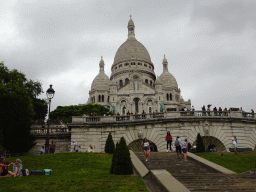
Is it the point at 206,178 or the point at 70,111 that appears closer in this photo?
the point at 206,178

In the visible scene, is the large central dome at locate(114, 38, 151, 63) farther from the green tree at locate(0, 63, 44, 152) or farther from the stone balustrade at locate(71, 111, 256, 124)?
the green tree at locate(0, 63, 44, 152)

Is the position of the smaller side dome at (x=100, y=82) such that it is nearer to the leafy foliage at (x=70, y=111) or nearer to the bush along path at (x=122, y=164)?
the leafy foliage at (x=70, y=111)

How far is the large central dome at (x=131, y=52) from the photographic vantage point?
106812mm

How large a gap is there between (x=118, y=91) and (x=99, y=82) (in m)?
10.9

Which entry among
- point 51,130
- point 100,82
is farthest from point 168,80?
point 51,130

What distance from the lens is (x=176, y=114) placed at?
2753 centimetres

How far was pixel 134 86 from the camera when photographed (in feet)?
303

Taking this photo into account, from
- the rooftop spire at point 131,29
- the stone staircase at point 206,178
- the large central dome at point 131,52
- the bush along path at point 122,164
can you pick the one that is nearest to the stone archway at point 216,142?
the stone staircase at point 206,178

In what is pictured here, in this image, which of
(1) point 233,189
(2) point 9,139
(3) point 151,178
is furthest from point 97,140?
(1) point 233,189

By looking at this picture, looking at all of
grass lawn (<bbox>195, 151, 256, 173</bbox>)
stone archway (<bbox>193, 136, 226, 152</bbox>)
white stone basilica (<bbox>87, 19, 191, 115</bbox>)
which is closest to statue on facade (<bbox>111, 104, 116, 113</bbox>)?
white stone basilica (<bbox>87, 19, 191, 115</bbox>)

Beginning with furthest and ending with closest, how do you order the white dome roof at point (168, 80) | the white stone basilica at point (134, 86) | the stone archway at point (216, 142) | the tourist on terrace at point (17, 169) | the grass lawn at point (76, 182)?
the white dome roof at point (168, 80), the white stone basilica at point (134, 86), the stone archway at point (216, 142), the tourist on terrace at point (17, 169), the grass lawn at point (76, 182)

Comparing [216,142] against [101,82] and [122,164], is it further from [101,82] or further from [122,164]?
[101,82]

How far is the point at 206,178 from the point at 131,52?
97.2 m

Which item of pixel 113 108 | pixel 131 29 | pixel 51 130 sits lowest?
pixel 51 130
